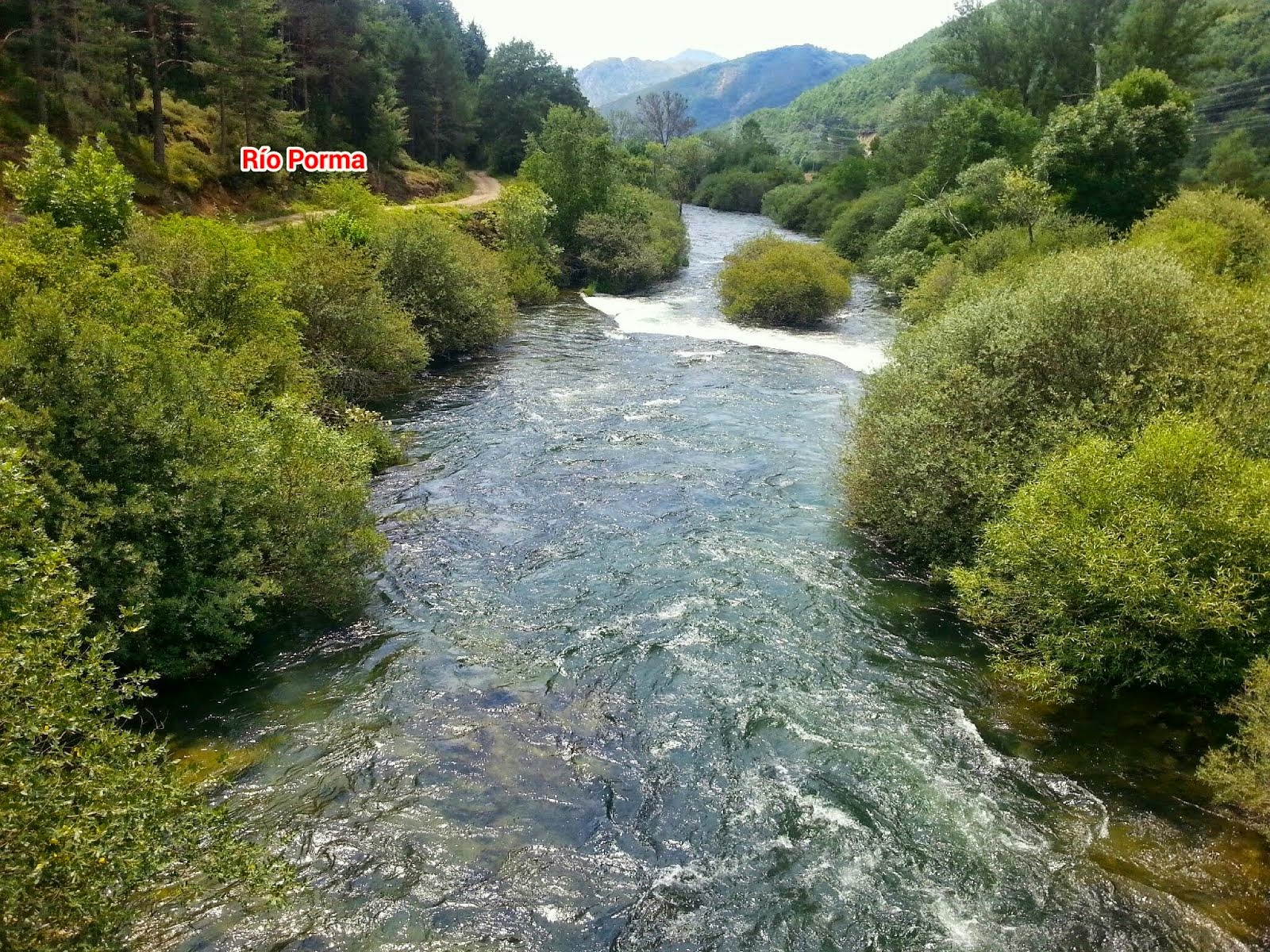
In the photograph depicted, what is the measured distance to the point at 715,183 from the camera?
125875 mm

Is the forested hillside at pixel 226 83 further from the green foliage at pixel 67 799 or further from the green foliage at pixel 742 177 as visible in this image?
the green foliage at pixel 742 177

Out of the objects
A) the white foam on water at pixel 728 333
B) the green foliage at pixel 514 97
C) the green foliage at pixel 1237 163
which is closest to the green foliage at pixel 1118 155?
the white foam on water at pixel 728 333

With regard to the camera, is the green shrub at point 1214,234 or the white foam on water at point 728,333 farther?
the white foam on water at point 728,333

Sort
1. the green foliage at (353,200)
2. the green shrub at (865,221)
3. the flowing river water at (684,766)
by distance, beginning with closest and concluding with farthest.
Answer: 1. the flowing river water at (684,766)
2. the green foliage at (353,200)
3. the green shrub at (865,221)

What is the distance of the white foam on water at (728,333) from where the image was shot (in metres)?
40.4

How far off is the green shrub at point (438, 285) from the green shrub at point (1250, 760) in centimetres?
3263

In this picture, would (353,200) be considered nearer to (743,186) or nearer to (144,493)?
(144,493)

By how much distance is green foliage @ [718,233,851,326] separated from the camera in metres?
47.6

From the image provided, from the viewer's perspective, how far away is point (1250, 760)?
1140cm

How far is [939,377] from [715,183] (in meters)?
115

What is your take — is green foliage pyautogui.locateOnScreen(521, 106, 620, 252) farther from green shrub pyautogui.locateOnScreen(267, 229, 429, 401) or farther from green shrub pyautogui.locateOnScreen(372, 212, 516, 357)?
green shrub pyautogui.locateOnScreen(267, 229, 429, 401)

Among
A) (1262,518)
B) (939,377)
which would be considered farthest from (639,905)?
(939,377)

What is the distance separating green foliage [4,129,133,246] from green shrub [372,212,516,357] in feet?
40.1

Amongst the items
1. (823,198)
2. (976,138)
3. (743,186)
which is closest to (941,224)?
(976,138)
